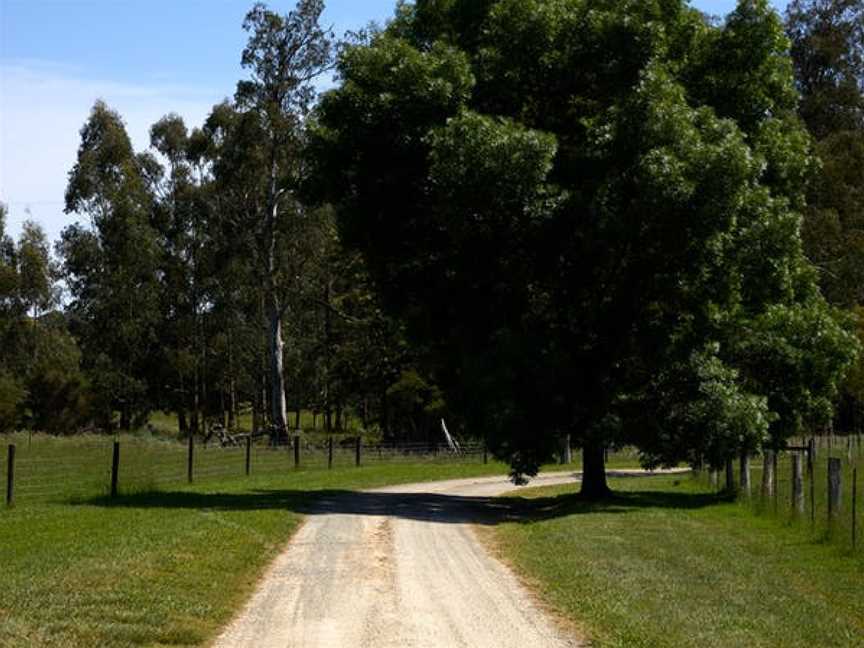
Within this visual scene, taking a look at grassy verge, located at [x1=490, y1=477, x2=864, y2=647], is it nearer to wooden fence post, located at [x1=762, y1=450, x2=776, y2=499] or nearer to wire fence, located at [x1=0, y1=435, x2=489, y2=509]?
wooden fence post, located at [x1=762, y1=450, x2=776, y2=499]

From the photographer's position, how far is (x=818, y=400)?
29.5 meters

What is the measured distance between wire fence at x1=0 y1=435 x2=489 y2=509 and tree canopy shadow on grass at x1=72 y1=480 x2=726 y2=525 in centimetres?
104

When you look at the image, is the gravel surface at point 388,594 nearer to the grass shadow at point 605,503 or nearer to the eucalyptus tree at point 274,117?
the grass shadow at point 605,503

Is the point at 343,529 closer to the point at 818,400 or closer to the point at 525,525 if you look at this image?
the point at 525,525

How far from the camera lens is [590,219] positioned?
2523 cm

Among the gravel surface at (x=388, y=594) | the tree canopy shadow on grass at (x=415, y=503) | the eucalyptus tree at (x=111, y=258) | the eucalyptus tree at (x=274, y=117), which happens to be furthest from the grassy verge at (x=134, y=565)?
the eucalyptus tree at (x=111, y=258)

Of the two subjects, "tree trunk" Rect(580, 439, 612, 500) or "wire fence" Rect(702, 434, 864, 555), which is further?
"tree trunk" Rect(580, 439, 612, 500)

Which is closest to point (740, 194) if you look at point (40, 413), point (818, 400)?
point (818, 400)

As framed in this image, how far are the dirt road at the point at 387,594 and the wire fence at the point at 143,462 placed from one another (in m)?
6.39

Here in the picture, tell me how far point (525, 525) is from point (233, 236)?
4264 centimetres

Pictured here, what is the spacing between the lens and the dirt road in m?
11.2

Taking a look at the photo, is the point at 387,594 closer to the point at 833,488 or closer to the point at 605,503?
the point at 833,488

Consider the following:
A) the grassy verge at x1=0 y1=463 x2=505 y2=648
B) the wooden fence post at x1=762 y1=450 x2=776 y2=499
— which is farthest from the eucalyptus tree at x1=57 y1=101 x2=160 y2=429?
the wooden fence post at x1=762 y1=450 x2=776 y2=499

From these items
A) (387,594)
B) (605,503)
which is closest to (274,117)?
(605,503)
